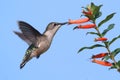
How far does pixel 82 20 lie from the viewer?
4336mm

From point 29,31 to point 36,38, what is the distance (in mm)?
620

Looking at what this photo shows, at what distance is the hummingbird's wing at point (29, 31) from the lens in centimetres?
808

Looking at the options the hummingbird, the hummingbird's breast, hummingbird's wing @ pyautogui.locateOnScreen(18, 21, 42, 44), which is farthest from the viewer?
the hummingbird's breast

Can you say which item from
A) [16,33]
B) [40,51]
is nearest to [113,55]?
[40,51]

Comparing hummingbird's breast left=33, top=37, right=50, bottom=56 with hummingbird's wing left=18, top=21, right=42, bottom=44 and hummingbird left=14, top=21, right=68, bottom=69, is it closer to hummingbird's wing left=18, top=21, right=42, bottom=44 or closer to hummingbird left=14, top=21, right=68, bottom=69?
hummingbird left=14, top=21, right=68, bottom=69

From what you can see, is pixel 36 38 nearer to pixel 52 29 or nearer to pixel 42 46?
pixel 42 46

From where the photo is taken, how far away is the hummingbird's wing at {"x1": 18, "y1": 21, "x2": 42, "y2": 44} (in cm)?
808

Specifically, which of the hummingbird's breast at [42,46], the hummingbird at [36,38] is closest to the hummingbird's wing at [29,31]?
the hummingbird at [36,38]

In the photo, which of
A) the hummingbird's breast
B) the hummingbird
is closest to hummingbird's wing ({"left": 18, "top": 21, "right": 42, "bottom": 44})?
the hummingbird

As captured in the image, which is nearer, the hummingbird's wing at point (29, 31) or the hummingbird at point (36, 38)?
the hummingbird's wing at point (29, 31)

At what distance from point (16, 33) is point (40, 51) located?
6.74 ft

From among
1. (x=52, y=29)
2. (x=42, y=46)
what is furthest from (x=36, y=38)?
(x=52, y=29)

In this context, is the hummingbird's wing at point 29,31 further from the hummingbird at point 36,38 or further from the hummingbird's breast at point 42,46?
the hummingbird's breast at point 42,46

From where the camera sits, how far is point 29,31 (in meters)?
8.48
